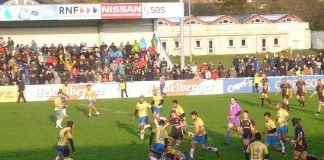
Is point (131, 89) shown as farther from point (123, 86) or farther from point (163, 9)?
point (163, 9)

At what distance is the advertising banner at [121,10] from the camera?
53.2 meters

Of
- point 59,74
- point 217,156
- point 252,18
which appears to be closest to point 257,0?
point 252,18

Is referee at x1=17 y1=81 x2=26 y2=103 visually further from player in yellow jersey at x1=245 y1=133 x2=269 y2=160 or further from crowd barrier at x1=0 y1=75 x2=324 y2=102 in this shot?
player in yellow jersey at x1=245 y1=133 x2=269 y2=160

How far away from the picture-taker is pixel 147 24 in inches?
2263

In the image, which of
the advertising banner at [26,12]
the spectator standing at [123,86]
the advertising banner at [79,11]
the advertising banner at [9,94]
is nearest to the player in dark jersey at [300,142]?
the spectator standing at [123,86]

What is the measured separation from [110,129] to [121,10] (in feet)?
79.8

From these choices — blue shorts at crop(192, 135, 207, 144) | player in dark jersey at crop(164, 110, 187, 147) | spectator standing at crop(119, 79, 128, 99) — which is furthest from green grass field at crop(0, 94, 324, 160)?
spectator standing at crop(119, 79, 128, 99)

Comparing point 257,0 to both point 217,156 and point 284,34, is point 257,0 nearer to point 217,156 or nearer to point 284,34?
point 284,34

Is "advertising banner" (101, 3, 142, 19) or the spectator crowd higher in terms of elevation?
"advertising banner" (101, 3, 142, 19)

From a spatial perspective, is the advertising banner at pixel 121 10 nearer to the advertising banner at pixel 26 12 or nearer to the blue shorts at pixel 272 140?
the advertising banner at pixel 26 12

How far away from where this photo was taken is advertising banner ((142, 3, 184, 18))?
54.2 meters

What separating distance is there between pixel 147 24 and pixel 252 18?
42.0m

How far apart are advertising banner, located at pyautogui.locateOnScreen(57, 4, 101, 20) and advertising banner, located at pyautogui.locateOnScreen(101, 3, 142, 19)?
0.61 metres

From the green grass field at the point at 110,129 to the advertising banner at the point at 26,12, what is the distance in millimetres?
10377
